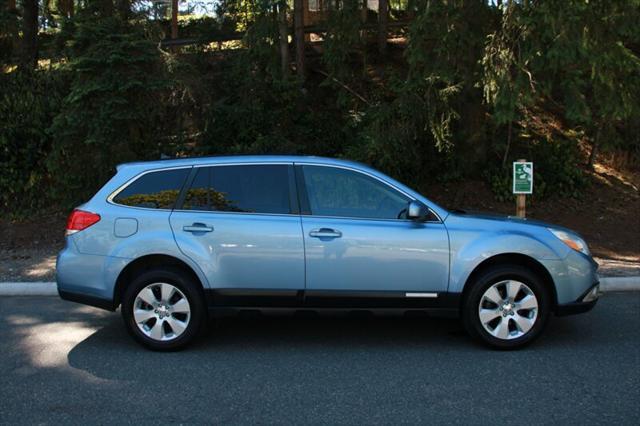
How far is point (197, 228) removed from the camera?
18.0ft

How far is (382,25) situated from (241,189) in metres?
10.7

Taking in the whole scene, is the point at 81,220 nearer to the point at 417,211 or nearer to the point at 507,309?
the point at 417,211

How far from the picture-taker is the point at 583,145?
48.0 ft

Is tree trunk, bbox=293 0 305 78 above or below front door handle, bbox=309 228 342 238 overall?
above

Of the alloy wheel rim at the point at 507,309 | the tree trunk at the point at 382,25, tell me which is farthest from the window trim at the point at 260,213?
the tree trunk at the point at 382,25

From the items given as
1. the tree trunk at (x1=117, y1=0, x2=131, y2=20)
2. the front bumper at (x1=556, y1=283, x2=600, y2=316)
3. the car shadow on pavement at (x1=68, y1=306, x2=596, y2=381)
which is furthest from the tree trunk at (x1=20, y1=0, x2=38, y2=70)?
the front bumper at (x1=556, y1=283, x2=600, y2=316)

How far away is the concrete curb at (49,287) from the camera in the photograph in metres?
7.98

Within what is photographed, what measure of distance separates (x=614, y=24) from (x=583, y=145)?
6.77 m

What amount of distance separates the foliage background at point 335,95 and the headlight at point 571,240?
A: 3384mm

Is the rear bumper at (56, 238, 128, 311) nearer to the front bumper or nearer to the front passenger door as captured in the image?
the front passenger door

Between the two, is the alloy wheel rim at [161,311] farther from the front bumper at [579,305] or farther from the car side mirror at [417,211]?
the front bumper at [579,305]

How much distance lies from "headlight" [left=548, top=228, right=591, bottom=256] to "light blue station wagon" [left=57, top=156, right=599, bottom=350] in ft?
0.04

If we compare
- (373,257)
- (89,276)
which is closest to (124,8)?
(89,276)

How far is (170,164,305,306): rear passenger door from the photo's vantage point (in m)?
5.39
